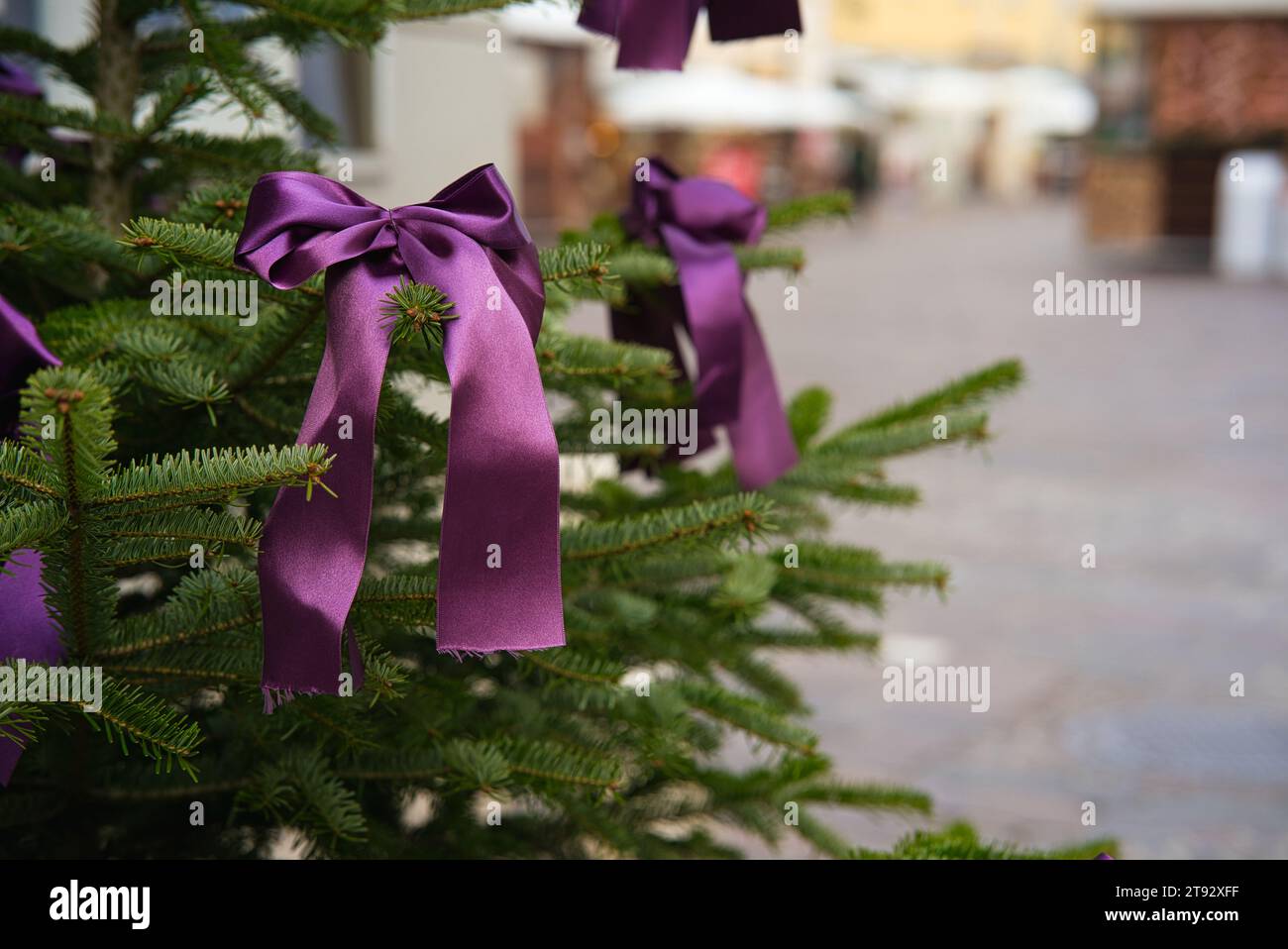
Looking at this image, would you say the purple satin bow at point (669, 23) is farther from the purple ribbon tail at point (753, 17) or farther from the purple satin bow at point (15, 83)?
the purple satin bow at point (15, 83)

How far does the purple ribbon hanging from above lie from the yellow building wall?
46.4 m

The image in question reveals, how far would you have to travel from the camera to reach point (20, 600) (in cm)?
144

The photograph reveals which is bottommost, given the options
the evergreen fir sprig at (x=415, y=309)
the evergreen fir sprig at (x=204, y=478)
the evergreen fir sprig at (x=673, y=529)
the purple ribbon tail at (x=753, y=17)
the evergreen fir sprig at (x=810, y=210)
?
the evergreen fir sprig at (x=204, y=478)

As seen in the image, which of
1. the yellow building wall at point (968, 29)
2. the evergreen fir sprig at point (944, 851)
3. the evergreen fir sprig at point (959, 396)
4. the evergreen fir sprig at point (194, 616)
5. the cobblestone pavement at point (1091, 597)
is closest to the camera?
the evergreen fir sprig at point (194, 616)

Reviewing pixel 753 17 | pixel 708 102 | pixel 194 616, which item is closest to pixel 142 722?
pixel 194 616

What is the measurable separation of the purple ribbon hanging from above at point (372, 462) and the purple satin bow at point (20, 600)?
219mm

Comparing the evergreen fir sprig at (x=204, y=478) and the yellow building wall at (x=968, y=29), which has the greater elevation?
the yellow building wall at (x=968, y=29)

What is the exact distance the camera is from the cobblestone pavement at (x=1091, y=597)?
15.3 feet

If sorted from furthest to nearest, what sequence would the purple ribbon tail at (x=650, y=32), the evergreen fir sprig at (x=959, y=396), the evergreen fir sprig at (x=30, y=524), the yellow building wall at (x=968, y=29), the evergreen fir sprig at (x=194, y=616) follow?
the yellow building wall at (x=968, y=29) → the evergreen fir sprig at (x=959, y=396) → the purple ribbon tail at (x=650, y=32) → the evergreen fir sprig at (x=194, y=616) → the evergreen fir sprig at (x=30, y=524)

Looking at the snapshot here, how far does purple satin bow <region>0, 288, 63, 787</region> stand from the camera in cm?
142

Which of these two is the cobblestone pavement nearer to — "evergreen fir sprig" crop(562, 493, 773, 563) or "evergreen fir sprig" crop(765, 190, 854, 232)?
"evergreen fir sprig" crop(765, 190, 854, 232)

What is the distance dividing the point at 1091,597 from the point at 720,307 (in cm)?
516

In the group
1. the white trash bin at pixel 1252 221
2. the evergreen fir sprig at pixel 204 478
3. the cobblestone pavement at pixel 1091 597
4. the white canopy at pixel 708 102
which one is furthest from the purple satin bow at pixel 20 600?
the white canopy at pixel 708 102

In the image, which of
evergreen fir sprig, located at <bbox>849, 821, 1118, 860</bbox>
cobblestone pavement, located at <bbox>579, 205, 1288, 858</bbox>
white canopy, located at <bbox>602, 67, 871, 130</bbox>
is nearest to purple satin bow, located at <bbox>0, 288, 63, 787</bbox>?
evergreen fir sprig, located at <bbox>849, 821, 1118, 860</bbox>
